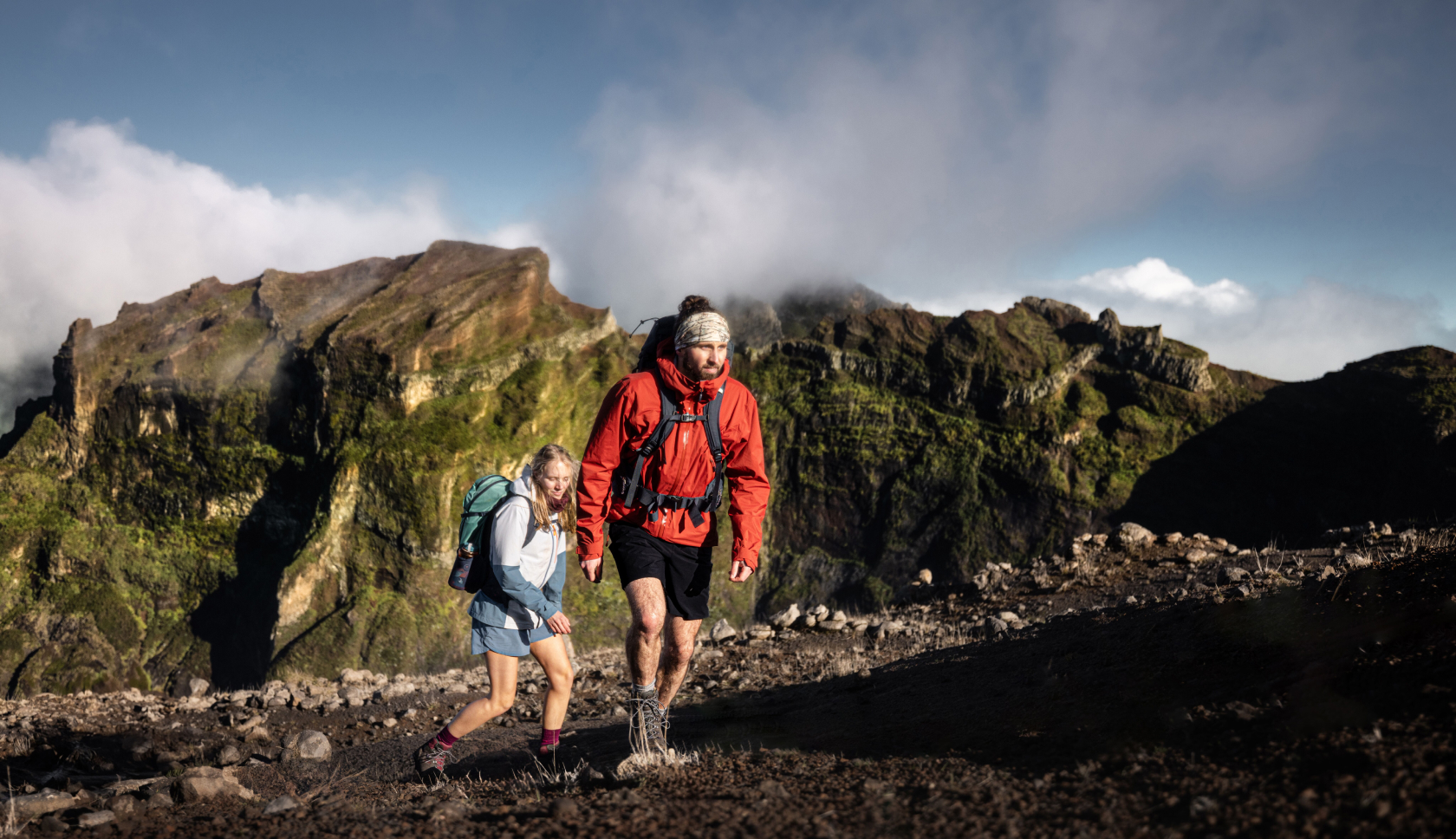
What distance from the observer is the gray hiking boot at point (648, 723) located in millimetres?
3781

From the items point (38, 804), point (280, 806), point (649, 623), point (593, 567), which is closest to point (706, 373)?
point (593, 567)

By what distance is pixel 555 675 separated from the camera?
445 centimetres

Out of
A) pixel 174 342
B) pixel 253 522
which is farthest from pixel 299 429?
pixel 174 342

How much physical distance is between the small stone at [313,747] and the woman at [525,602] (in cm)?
201

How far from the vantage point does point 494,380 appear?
41594 mm

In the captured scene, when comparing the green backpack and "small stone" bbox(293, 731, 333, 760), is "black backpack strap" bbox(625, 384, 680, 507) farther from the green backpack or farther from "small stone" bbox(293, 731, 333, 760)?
"small stone" bbox(293, 731, 333, 760)

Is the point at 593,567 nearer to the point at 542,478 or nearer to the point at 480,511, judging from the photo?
the point at 542,478

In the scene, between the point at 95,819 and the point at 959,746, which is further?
the point at 959,746

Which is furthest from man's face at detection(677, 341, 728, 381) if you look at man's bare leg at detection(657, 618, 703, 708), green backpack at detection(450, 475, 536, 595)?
man's bare leg at detection(657, 618, 703, 708)

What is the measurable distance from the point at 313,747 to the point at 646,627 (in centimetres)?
381

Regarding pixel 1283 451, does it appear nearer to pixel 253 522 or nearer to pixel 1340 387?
pixel 1340 387

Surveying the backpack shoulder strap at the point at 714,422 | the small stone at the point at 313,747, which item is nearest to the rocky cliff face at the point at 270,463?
the small stone at the point at 313,747

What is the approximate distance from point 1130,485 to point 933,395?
516 inches

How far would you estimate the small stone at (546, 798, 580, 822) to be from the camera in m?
2.63
